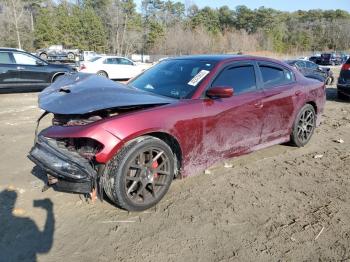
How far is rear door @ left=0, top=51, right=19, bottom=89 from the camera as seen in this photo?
1240 cm

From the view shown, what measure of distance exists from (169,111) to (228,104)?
3.04 ft

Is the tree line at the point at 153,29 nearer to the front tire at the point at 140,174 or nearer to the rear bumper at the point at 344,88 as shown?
the rear bumper at the point at 344,88

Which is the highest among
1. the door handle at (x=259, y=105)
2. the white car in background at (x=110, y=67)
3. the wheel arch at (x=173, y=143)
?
the door handle at (x=259, y=105)

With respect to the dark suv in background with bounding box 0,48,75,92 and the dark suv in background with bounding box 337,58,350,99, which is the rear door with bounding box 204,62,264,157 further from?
the dark suv in background with bounding box 0,48,75,92

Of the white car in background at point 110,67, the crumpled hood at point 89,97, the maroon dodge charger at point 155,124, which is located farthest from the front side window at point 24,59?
the crumpled hood at point 89,97

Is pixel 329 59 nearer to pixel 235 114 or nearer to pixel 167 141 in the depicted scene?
pixel 235 114

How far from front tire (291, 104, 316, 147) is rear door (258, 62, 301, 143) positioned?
0.18m

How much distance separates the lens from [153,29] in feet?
225

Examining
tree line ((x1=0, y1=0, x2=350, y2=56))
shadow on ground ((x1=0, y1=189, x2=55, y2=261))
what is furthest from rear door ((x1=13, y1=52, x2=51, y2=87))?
tree line ((x1=0, y1=0, x2=350, y2=56))

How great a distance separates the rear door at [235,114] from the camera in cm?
445

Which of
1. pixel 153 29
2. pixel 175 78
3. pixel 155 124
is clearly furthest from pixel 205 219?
pixel 153 29

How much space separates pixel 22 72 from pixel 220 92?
10358 millimetres

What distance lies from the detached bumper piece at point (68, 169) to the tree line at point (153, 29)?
4741 cm

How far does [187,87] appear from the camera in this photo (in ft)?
14.8
